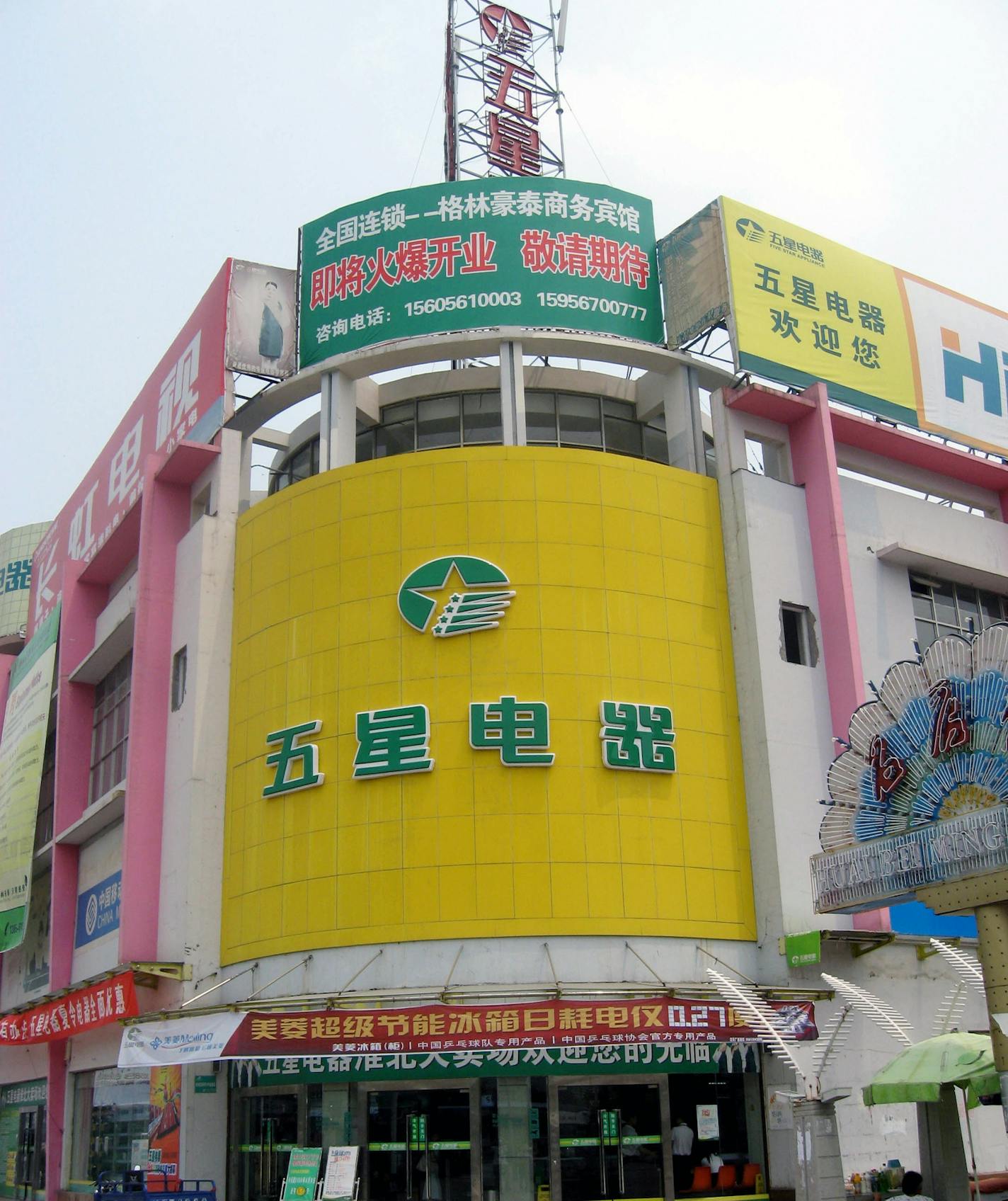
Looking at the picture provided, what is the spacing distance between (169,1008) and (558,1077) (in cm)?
801

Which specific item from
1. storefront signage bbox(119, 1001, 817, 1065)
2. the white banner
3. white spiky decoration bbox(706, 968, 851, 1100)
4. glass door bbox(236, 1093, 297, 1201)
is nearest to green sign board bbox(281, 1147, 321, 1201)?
glass door bbox(236, 1093, 297, 1201)

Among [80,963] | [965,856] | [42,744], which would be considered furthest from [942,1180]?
[42,744]

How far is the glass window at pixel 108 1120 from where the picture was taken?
25656 mm

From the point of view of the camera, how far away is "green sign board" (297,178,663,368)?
25875 millimetres

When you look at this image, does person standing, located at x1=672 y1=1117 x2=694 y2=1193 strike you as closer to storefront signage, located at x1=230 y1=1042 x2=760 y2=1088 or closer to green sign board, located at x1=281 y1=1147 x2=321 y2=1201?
storefront signage, located at x1=230 y1=1042 x2=760 y2=1088

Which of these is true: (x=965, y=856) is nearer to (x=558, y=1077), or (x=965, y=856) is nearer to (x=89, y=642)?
(x=558, y=1077)

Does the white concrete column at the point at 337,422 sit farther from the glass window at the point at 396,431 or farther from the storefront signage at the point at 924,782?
the storefront signage at the point at 924,782

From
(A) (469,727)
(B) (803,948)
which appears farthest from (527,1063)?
(A) (469,727)

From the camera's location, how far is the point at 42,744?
32.9 m

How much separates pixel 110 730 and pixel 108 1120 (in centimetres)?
973

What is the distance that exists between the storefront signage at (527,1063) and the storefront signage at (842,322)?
13.1m

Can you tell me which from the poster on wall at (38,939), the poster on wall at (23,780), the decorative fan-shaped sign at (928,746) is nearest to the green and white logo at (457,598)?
the decorative fan-shaped sign at (928,746)

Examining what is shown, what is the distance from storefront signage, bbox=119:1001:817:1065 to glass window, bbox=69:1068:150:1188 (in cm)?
668

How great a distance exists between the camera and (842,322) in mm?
28031
